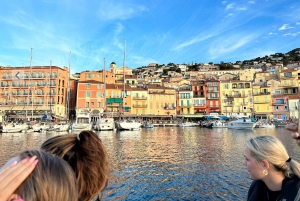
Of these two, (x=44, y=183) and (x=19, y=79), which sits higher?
(x=19, y=79)

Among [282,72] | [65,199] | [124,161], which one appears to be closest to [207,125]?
[282,72]

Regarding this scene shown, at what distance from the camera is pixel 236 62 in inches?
6555

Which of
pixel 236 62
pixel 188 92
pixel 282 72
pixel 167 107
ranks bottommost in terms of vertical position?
pixel 167 107

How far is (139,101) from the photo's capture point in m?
64.2

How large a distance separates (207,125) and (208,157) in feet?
135

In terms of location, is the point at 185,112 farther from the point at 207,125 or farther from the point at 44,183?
the point at 44,183

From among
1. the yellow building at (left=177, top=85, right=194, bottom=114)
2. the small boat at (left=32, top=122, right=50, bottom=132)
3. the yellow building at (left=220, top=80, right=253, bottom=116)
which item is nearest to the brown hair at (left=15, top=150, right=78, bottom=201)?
the small boat at (left=32, top=122, right=50, bottom=132)

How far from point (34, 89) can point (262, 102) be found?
209 feet

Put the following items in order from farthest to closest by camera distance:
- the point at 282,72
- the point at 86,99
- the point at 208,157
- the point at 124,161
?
the point at 282,72 → the point at 86,99 → the point at 208,157 → the point at 124,161

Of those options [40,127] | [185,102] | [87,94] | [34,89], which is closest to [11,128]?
[40,127]

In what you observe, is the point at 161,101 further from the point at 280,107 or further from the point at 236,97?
the point at 280,107

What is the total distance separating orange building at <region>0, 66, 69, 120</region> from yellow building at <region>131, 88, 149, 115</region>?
18.0 metres

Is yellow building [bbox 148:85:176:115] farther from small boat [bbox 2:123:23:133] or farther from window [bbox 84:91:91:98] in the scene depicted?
small boat [bbox 2:123:23:133]

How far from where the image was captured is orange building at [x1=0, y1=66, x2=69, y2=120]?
6006cm
